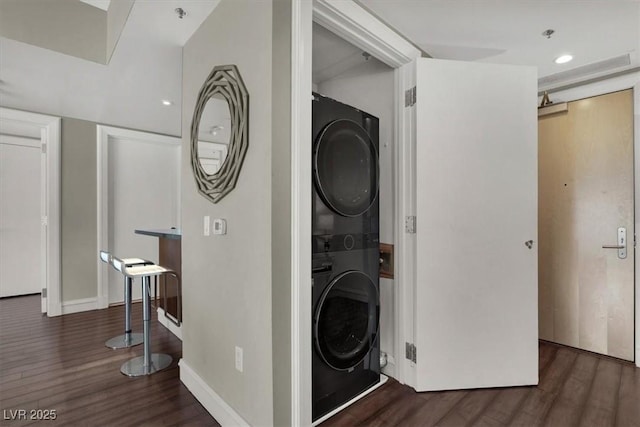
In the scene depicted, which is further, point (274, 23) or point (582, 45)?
point (582, 45)

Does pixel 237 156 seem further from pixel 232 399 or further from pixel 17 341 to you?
pixel 17 341

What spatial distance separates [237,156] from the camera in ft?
5.32

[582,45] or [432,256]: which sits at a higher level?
[582,45]

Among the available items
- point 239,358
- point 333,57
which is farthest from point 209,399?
point 333,57

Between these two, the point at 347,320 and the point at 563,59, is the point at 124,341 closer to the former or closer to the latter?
the point at 347,320

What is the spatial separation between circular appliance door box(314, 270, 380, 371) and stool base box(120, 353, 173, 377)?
1.47m

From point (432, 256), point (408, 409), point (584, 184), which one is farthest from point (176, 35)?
point (584, 184)

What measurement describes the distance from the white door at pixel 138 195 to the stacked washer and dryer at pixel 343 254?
3.53m

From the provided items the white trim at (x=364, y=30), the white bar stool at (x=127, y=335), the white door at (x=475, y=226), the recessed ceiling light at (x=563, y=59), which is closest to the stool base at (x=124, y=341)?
the white bar stool at (x=127, y=335)

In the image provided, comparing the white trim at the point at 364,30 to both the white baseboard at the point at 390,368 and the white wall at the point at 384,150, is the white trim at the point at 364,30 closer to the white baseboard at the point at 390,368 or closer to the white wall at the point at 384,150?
the white wall at the point at 384,150

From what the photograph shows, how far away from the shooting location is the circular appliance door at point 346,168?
1.71 meters

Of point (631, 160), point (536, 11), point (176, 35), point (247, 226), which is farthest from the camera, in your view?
point (631, 160)

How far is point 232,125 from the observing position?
1.67 metres

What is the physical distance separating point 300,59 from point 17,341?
3596mm
